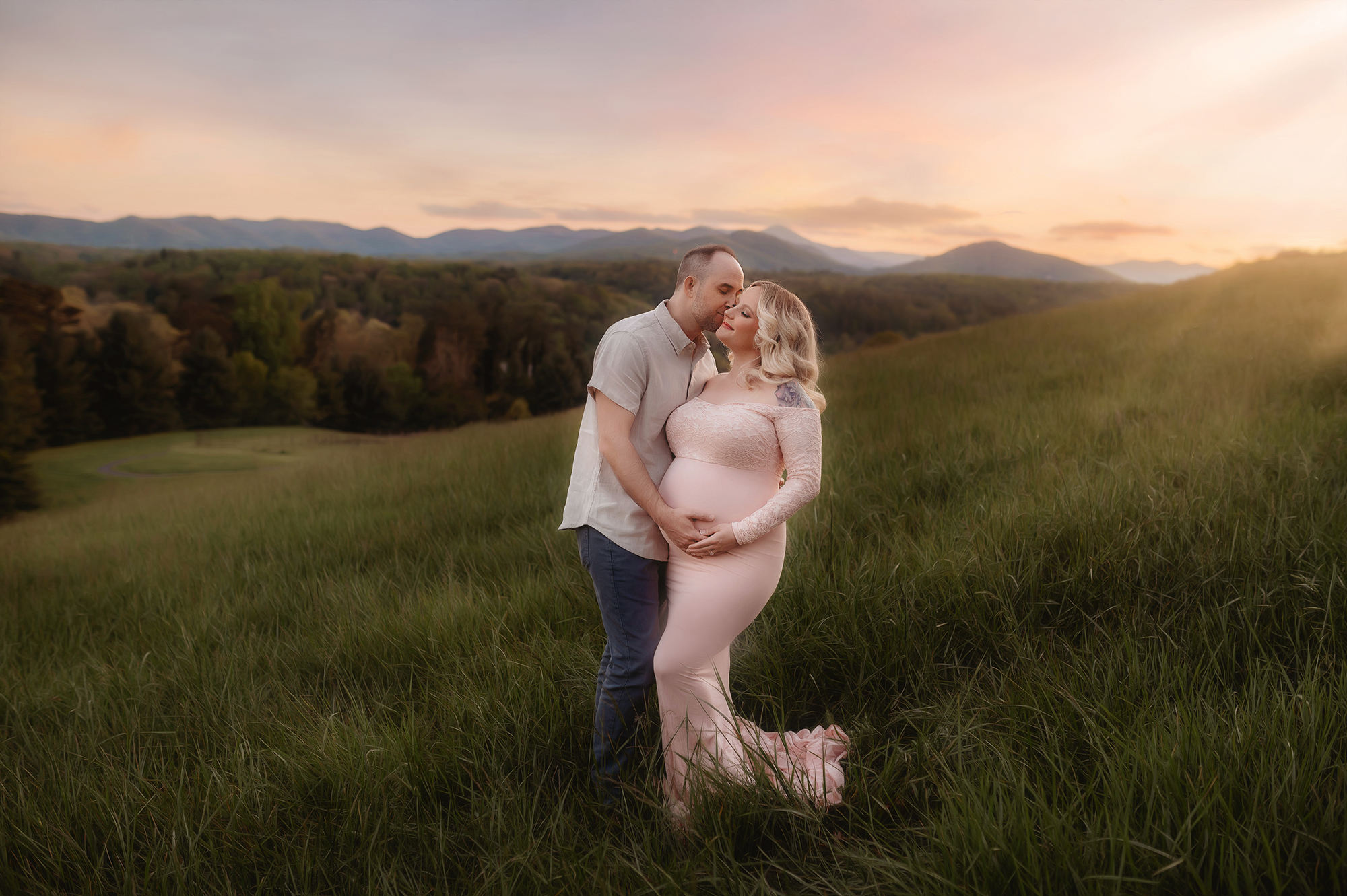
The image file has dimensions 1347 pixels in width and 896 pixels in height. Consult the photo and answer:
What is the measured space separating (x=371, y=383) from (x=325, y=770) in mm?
33416

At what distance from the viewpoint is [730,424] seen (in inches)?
101

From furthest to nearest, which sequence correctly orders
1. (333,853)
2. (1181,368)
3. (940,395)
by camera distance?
(940,395)
(1181,368)
(333,853)

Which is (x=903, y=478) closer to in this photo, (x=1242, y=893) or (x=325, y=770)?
(x=1242, y=893)

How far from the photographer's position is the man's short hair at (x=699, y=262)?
272 cm

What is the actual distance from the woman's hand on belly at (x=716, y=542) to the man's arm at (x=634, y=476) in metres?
0.03

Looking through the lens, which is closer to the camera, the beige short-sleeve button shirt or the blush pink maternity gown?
the blush pink maternity gown

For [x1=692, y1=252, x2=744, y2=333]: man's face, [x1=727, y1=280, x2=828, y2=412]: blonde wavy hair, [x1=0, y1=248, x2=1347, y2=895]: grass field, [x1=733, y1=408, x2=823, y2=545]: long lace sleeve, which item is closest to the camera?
[x1=0, y1=248, x2=1347, y2=895]: grass field

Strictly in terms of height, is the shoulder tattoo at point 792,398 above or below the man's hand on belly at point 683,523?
above

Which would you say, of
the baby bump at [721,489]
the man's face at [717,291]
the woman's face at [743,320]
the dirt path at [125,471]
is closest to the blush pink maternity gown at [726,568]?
the baby bump at [721,489]

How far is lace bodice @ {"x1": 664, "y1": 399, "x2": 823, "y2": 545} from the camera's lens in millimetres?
2461

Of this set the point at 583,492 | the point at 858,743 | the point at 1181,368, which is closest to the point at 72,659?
the point at 583,492

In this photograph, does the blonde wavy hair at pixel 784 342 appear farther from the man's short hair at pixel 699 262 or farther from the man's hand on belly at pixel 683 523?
the man's hand on belly at pixel 683 523

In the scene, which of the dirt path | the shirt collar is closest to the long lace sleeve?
the shirt collar

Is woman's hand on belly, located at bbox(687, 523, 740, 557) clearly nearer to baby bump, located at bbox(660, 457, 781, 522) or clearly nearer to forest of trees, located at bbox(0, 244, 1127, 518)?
baby bump, located at bbox(660, 457, 781, 522)
